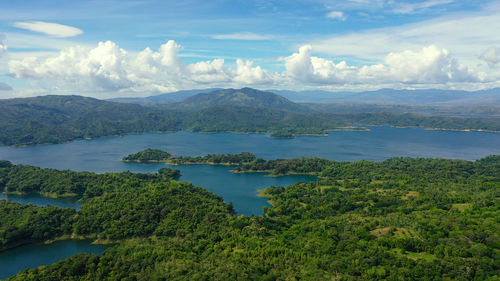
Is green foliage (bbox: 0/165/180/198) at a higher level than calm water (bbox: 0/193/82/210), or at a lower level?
higher

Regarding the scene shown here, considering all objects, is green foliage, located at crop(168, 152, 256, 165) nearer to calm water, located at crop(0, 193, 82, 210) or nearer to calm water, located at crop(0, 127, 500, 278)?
calm water, located at crop(0, 127, 500, 278)

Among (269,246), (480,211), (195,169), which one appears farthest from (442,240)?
(195,169)

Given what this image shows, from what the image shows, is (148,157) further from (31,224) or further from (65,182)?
(31,224)

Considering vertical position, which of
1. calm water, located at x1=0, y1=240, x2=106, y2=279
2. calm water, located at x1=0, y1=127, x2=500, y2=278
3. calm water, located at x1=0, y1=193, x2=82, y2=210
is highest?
calm water, located at x1=0, y1=127, x2=500, y2=278

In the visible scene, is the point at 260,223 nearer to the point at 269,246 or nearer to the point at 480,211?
the point at 269,246

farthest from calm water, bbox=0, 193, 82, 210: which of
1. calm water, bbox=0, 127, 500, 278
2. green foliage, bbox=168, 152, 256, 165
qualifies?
green foliage, bbox=168, 152, 256, 165

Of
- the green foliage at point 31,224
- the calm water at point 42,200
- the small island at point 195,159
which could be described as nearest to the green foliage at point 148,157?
the small island at point 195,159
